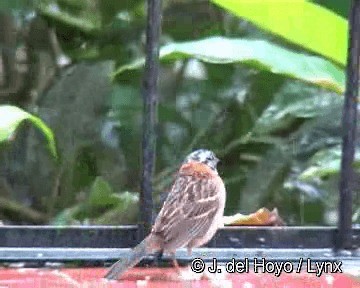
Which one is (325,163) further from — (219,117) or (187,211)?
(187,211)

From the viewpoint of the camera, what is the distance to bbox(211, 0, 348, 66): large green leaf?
132cm

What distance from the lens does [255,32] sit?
75.8 inches

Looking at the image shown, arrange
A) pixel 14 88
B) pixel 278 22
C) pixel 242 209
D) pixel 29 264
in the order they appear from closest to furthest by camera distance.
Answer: pixel 29 264
pixel 278 22
pixel 242 209
pixel 14 88

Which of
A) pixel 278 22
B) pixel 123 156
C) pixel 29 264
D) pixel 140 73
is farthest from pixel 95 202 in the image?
pixel 29 264

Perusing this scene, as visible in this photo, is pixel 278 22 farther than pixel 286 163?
No

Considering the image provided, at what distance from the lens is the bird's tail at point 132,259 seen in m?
0.96

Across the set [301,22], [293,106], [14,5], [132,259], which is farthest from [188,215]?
[14,5]

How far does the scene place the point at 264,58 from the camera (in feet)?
4.78

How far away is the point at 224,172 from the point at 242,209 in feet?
0.35

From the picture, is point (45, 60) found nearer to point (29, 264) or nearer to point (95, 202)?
point (95, 202)

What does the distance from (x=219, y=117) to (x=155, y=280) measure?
0.87 m

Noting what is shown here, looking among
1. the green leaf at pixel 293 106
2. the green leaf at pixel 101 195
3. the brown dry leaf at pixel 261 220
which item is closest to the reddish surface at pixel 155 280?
the brown dry leaf at pixel 261 220

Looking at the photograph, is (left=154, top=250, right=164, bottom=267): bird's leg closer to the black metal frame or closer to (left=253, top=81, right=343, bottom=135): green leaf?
the black metal frame

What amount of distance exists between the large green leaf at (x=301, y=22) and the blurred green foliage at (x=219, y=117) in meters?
0.25
